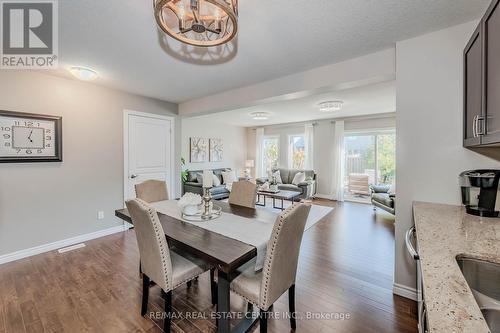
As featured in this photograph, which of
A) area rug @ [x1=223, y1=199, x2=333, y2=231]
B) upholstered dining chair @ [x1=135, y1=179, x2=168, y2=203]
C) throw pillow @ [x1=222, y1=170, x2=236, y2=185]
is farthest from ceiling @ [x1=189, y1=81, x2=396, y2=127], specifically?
upholstered dining chair @ [x1=135, y1=179, x2=168, y2=203]

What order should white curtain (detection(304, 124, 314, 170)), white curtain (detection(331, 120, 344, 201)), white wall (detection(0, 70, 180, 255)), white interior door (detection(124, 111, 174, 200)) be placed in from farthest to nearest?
white curtain (detection(304, 124, 314, 170)), white curtain (detection(331, 120, 344, 201)), white interior door (detection(124, 111, 174, 200)), white wall (detection(0, 70, 180, 255))

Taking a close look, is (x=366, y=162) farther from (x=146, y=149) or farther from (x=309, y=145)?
(x=146, y=149)

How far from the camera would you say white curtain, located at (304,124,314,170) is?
665cm

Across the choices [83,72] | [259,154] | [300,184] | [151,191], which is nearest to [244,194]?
[151,191]

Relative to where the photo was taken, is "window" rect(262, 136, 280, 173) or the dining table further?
"window" rect(262, 136, 280, 173)

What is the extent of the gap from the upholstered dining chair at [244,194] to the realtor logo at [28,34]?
2.25 metres

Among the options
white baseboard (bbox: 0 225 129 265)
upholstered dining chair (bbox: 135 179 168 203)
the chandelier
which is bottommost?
white baseboard (bbox: 0 225 129 265)

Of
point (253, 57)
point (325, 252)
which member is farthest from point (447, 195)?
point (253, 57)

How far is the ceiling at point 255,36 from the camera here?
1.59 metres

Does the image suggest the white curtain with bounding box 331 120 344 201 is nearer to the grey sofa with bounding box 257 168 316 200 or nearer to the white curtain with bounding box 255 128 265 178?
the grey sofa with bounding box 257 168 316 200

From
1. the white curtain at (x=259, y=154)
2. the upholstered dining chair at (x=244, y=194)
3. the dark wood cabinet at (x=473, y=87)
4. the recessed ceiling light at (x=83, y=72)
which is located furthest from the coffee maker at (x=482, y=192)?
the white curtain at (x=259, y=154)

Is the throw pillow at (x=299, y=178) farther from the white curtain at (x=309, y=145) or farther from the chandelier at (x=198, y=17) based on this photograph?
the chandelier at (x=198, y=17)

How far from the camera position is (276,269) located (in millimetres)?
1393

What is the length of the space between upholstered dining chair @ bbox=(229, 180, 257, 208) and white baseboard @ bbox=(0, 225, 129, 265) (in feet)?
7.53
